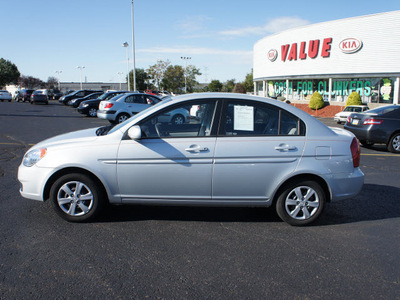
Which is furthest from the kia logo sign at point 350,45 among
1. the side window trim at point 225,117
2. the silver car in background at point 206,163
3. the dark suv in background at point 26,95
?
the dark suv in background at point 26,95

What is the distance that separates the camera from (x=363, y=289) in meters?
3.12

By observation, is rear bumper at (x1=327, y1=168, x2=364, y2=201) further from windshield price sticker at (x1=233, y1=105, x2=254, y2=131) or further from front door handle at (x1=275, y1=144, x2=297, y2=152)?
windshield price sticker at (x1=233, y1=105, x2=254, y2=131)

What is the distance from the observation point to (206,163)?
4281 millimetres

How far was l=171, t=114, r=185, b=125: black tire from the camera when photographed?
4.51 meters

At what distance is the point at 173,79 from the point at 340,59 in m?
44.8

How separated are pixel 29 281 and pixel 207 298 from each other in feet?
5.24

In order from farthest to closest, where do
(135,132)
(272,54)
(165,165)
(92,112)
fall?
(272,54) → (92,112) → (165,165) → (135,132)

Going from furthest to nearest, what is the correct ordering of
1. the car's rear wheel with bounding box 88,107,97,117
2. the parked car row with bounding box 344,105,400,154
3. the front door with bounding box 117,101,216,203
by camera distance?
1. the car's rear wheel with bounding box 88,107,97,117
2. the parked car row with bounding box 344,105,400,154
3. the front door with bounding box 117,101,216,203

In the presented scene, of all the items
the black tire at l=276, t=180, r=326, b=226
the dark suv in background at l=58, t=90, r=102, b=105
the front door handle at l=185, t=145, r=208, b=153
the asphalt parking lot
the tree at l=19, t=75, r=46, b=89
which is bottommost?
the asphalt parking lot

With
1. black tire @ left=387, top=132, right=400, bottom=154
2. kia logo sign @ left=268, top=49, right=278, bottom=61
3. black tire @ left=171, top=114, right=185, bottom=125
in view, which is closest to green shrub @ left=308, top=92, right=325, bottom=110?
kia logo sign @ left=268, top=49, right=278, bottom=61

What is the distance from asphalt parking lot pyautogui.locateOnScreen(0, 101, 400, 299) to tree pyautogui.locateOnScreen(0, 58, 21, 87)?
100791mm

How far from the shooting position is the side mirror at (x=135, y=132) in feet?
13.7

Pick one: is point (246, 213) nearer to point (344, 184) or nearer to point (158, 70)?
point (344, 184)

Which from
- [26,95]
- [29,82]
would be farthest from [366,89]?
[29,82]
